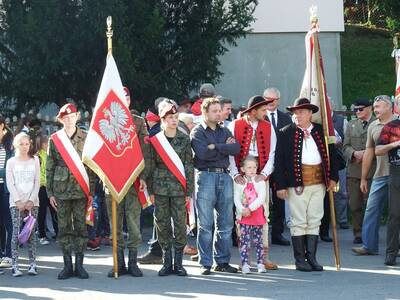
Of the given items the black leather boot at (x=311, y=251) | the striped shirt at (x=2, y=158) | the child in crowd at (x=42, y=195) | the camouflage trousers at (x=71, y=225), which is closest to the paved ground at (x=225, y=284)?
the black leather boot at (x=311, y=251)

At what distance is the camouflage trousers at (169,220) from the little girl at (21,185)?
152cm

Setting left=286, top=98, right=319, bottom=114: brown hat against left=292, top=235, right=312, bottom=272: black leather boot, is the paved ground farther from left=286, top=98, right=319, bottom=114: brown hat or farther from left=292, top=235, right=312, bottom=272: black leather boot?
left=286, top=98, right=319, bottom=114: brown hat

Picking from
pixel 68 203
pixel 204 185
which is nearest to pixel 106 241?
pixel 68 203

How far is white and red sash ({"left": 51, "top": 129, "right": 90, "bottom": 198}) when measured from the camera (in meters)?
10.1

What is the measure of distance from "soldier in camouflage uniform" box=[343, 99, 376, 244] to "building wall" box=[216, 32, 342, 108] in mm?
9530

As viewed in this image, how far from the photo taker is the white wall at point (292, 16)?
22047 millimetres

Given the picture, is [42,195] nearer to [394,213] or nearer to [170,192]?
[170,192]

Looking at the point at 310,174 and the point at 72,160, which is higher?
the point at 72,160

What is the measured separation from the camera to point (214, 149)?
33.3 feet

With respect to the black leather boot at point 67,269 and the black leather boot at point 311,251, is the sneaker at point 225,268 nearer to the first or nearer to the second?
the black leather boot at point 311,251

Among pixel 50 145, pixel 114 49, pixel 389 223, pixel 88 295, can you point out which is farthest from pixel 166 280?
pixel 114 49

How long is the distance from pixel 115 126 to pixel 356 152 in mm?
3837

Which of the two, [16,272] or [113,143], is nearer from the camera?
[113,143]

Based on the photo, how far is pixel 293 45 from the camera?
2247 cm
